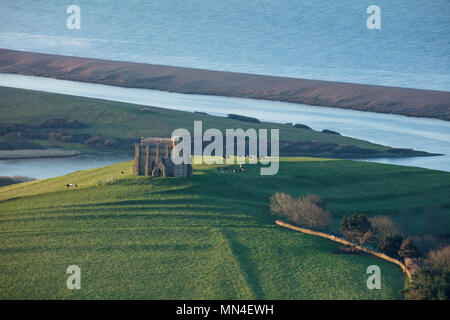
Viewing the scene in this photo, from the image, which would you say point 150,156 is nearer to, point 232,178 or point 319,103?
point 232,178

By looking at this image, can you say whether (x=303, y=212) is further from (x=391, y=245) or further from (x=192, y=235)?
(x=192, y=235)

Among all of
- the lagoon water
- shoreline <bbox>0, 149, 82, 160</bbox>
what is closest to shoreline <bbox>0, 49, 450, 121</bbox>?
the lagoon water

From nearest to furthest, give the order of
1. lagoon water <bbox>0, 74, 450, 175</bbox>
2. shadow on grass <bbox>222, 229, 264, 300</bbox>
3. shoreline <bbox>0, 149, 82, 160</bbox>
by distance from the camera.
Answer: shadow on grass <bbox>222, 229, 264, 300</bbox>
shoreline <bbox>0, 149, 82, 160</bbox>
lagoon water <bbox>0, 74, 450, 175</bbox>

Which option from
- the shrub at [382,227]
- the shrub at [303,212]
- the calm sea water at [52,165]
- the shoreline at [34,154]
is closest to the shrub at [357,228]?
the shrub at [382,227]

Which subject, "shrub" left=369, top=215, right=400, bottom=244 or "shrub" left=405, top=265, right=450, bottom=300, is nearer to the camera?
"shrub" left=405, top=265, right=450, bottom=300

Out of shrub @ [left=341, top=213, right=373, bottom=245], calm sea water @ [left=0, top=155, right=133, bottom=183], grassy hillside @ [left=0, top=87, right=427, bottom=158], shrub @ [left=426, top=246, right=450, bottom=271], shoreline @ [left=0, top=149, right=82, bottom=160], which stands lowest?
shrub @ [left=426, top=246, right=450, bottom=271]

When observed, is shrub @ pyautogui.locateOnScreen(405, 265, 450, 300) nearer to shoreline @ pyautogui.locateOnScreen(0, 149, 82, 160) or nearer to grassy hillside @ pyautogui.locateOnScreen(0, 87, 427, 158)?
grassy hillside @ pyautogui.locateOnScreen(0, 87, 427, 158)

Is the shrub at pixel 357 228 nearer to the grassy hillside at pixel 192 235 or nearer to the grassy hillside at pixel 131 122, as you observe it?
the grassy hillside at pixel 192 235

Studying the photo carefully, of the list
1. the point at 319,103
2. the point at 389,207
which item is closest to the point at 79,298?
the point at 389,207
